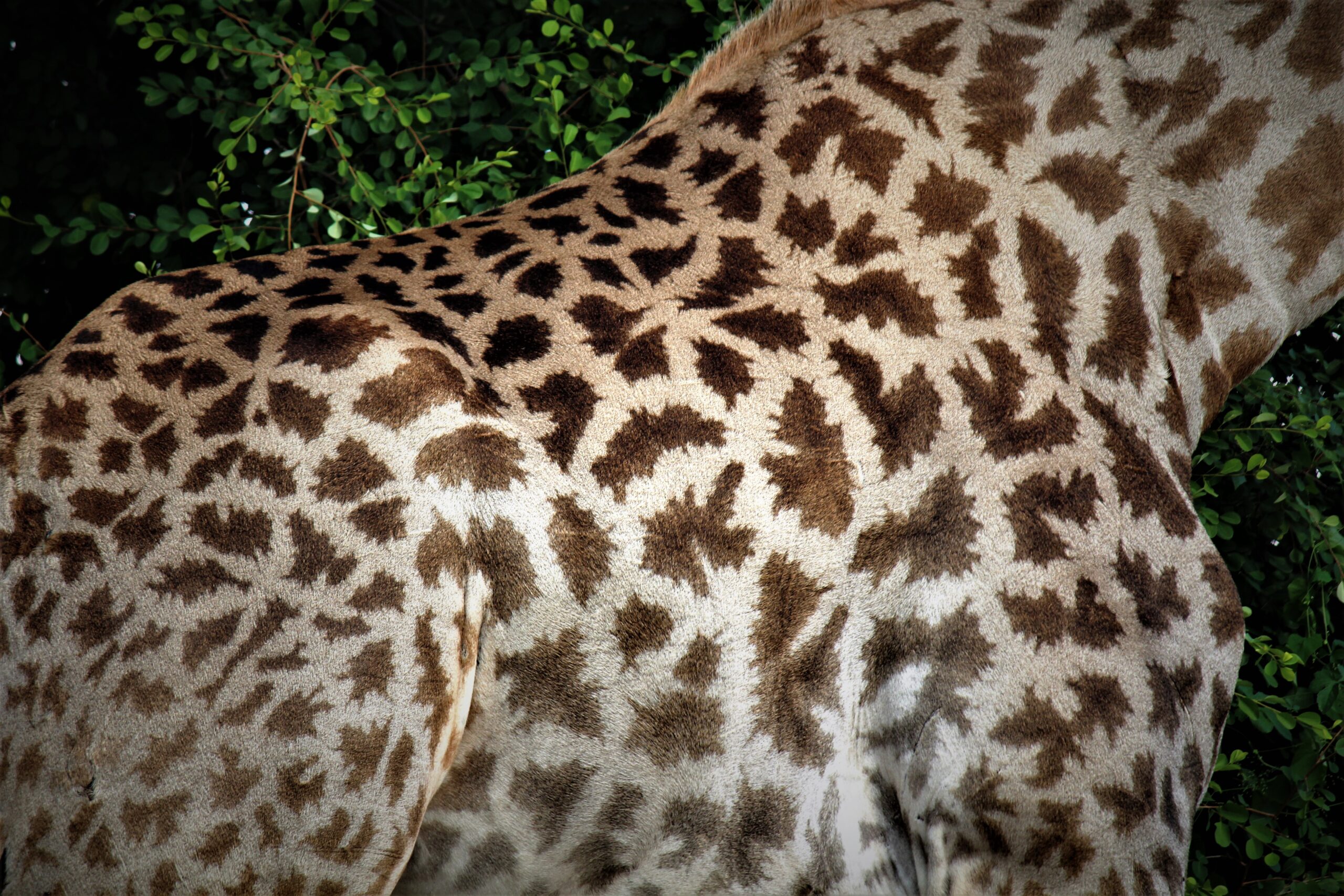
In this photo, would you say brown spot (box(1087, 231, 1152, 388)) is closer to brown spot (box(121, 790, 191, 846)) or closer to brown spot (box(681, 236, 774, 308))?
brown spot (box(681, 236, 774, 308))

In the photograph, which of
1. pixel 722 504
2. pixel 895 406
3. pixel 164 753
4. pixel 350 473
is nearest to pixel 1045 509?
pixel 895 406

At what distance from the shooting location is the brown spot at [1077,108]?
1722 millimetres

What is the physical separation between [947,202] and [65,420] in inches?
54.6

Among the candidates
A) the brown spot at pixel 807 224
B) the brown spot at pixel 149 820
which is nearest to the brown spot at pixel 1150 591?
the brown spot at pixel 807 224

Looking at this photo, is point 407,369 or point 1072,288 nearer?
point 407,369

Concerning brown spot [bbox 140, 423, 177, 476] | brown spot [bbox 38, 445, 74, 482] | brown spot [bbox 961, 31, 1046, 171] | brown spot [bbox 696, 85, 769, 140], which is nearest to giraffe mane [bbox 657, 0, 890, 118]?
brown spot [bbox 696, 85, 769, 140]

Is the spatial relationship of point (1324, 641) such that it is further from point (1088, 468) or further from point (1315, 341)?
point (1088, 468)

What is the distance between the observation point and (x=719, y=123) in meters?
1.80

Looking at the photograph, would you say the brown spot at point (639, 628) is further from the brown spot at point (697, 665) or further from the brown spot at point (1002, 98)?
the brown spot at point (1002, 98)

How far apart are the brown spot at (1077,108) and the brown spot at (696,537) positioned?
822 millimetres

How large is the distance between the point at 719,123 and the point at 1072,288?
2.17ft

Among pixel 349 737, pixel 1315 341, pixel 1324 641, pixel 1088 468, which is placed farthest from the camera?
pixel 1315 341

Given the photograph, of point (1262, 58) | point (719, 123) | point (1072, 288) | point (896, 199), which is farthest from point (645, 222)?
point (1262, 58)

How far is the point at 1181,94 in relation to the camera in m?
1.73
